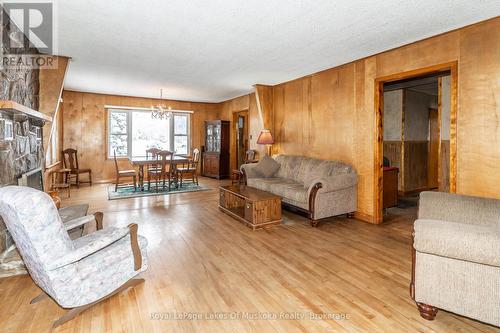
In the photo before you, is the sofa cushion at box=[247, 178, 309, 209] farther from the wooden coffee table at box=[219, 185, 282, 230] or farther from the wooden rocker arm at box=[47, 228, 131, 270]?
the wooden rocker arm at box=[47, 228, 131, 270]

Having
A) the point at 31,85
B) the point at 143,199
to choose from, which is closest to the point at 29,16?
the point at 31,85

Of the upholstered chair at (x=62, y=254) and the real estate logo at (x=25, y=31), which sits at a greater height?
the real estate logo at (x=25, y=31)

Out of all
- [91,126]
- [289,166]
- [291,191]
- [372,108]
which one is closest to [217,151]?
[91,126]

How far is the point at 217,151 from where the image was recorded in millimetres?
8672

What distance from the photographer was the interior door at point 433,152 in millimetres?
6508

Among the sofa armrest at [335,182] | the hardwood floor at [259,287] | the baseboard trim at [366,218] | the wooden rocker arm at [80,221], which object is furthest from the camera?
the baseboard trim at [366,218]

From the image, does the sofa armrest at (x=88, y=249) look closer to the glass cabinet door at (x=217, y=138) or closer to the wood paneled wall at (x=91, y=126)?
the wood paneled wall at (x=91, y=126)

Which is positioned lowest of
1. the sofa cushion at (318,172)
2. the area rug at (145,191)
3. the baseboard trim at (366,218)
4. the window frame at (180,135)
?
the baseboard trim at (366,218)

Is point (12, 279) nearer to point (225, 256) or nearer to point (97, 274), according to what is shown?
point (97, 274)

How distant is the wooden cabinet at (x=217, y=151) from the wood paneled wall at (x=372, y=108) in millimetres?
2585

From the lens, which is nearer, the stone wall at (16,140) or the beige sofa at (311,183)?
the stone wall at (16,140)

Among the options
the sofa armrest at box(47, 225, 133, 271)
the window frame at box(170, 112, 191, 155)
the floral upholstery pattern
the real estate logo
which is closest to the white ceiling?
the real estate logo

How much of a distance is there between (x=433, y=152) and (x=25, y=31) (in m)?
7.94

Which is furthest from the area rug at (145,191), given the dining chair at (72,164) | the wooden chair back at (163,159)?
the dining chair at (72,164)
